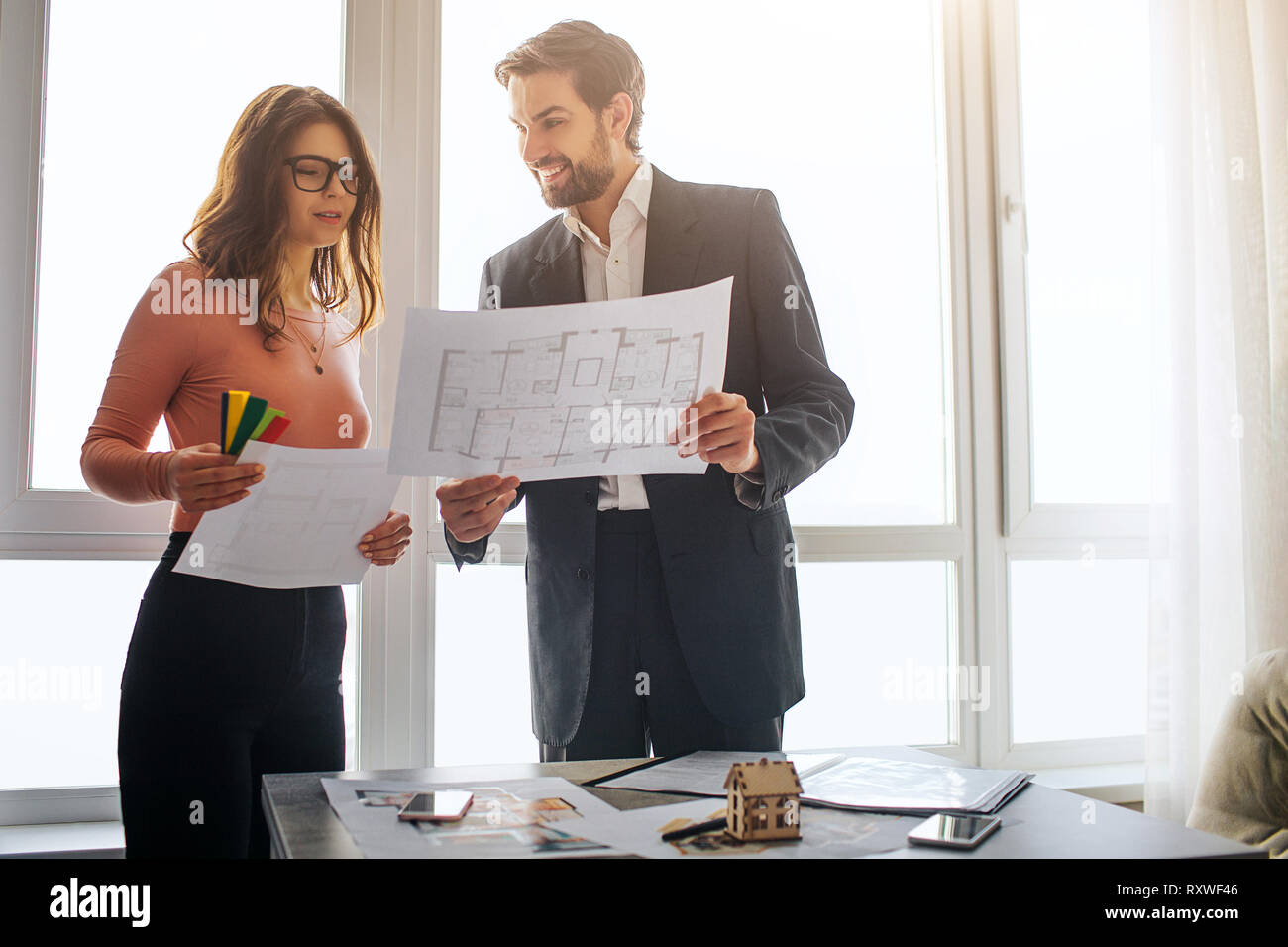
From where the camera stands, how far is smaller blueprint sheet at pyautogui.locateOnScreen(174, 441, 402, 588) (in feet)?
4.13

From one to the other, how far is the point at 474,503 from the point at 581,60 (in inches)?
31.6

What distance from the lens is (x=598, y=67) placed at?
5.37ft

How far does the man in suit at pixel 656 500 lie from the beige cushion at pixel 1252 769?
23.2 inches

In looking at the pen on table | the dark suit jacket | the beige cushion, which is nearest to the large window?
the beige cushion

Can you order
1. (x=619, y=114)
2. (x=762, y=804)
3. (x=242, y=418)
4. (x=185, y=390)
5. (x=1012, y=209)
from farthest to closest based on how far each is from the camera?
(x=1012, y=209) → (x=619, y=114) → (x=185, y=390) → (x=242, y=418) → (x=762, y=804)

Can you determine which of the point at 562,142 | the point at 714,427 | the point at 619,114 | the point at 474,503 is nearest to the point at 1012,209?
the point at 619,114

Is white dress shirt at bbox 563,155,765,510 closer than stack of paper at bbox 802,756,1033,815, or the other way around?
stack of paper at bbox 802,756,1033,815

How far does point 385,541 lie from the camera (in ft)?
4.70

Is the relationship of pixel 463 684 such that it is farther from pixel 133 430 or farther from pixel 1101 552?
pixel 1101 552

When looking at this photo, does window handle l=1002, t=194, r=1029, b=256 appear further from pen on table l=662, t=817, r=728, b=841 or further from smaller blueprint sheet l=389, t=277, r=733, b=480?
pen on table l=662, t=817, r=728, b=841

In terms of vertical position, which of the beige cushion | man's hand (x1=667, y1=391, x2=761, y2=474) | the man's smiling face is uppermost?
the man's smiling face

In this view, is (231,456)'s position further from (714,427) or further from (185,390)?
(714,427)

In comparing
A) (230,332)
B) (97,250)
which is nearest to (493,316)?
(230,332)

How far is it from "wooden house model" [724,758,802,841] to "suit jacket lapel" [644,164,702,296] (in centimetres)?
88
